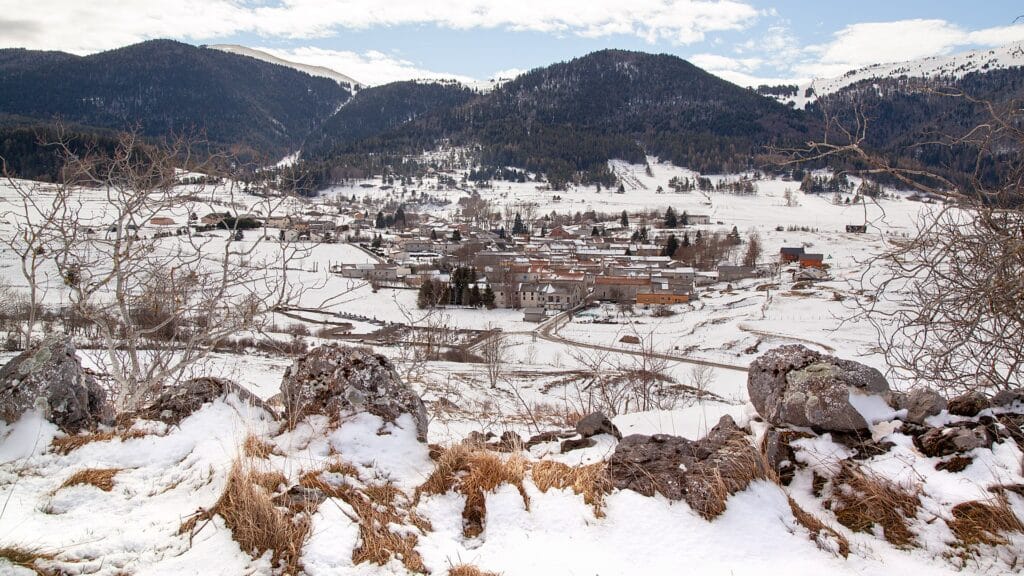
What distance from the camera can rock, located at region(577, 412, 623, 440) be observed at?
431 cm

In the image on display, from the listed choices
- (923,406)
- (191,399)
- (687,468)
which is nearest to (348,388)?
(191,399)

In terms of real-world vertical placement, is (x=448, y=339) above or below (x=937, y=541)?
below

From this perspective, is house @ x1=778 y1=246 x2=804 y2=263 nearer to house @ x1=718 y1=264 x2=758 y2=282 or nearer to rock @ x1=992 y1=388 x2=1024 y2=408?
house @ x1=718 y1=264 x2=758 y2=282

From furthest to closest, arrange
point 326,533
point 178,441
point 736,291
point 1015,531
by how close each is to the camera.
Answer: point 736,291 < point 178,441 < point 1015,531 < point 326,533

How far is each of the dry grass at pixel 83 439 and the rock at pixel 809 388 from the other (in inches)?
174

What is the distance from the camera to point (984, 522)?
2783 mm

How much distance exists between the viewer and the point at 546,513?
2896 mm

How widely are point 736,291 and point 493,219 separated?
65.3 meters

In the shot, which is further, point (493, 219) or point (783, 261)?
point (493, 219)

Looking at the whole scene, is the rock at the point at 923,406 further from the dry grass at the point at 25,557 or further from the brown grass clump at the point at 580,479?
the dry grass at the point at 25,557

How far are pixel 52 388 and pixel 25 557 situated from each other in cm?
197

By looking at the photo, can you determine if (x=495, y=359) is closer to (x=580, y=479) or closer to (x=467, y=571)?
(x=580, y=479)

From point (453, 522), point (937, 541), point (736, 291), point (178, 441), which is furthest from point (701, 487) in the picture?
point (736, 291)

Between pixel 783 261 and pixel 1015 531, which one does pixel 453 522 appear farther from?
pixel 783 261
